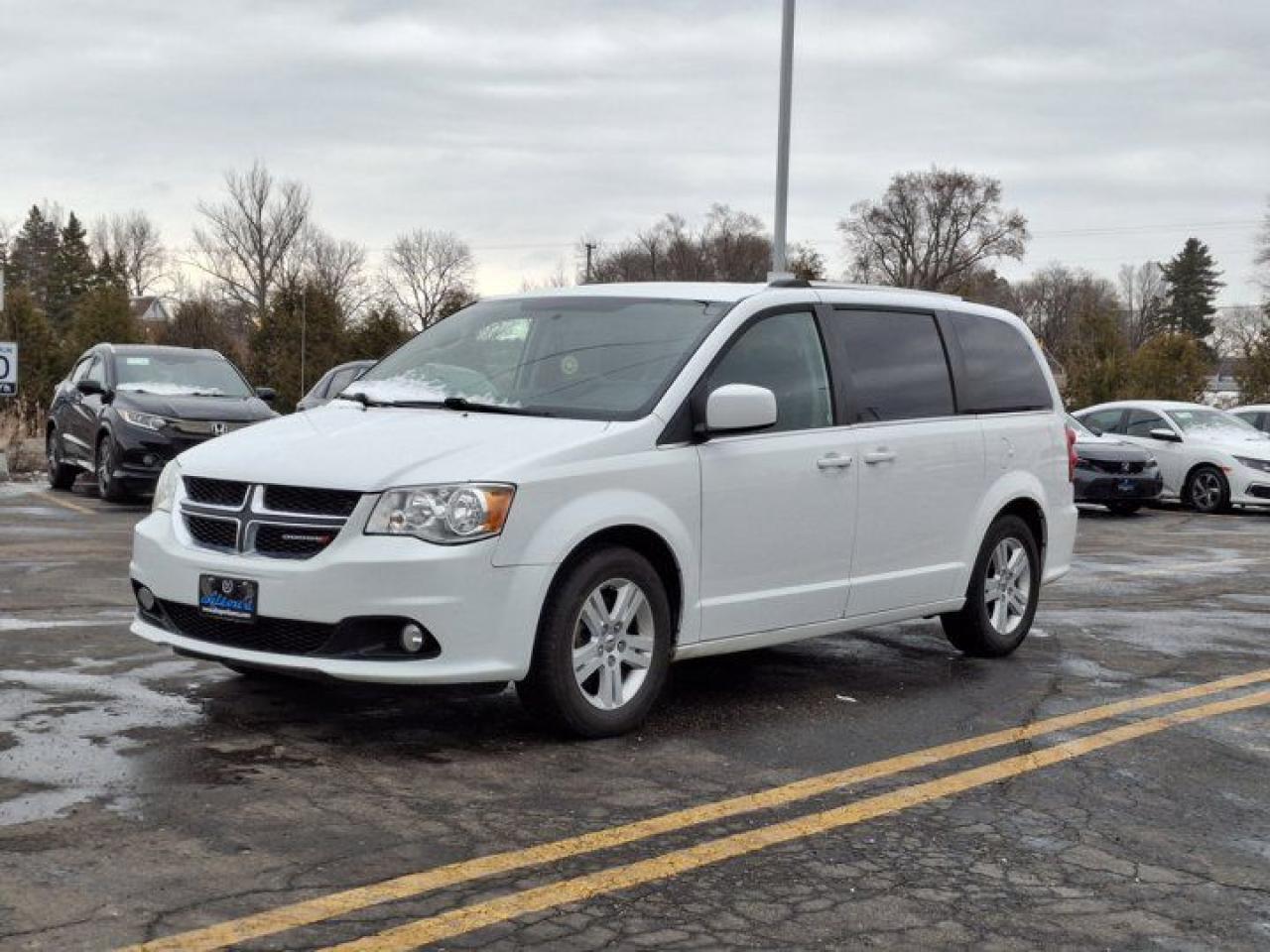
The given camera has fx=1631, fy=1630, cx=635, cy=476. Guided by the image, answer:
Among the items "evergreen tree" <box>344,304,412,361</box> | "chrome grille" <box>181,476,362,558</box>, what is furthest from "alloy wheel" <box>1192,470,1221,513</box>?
"evergreen tree" <box>344,304,412,361</box>

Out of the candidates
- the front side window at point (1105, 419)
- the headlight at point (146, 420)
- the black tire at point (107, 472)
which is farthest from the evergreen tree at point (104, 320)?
the front side window at point (1105, 419)

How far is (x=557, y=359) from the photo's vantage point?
681cm

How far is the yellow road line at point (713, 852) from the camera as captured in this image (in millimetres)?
4012

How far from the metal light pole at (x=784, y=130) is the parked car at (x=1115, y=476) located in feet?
14.7

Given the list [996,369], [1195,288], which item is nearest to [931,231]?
[1195,288]

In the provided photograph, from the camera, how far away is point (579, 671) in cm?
603

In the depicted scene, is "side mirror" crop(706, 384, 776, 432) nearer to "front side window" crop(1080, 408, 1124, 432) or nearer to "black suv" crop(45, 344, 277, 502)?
"black suv" crop(45, 344, 277, 502)

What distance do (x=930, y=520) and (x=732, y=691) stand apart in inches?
51.5

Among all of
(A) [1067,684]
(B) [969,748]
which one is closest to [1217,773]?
(B) [969,748]

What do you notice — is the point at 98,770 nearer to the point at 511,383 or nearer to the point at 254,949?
the point at 254,949

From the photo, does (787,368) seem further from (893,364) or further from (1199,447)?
(1199,447)

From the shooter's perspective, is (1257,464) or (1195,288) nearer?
(1257,464)

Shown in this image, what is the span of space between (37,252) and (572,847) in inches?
4149

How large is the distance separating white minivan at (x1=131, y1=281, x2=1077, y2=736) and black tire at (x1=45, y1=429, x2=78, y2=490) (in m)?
12.2
